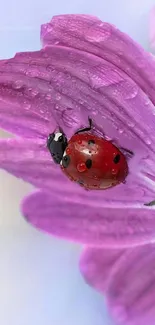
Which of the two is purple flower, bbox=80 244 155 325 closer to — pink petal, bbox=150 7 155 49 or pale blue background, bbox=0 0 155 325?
pale blue background, bbox=0 0 155 325

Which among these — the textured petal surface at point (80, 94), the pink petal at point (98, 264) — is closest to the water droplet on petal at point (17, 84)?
the textured petal surface at point (80, 94)

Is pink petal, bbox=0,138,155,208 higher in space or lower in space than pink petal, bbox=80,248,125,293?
higher

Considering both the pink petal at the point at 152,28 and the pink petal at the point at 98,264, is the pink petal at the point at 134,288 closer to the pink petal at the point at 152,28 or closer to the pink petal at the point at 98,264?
the pink petal at the point at 98,264

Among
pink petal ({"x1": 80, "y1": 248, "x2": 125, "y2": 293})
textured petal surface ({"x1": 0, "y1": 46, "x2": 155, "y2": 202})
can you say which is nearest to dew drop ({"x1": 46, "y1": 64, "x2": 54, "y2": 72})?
textured petal surface ({"x1": 0, "y1": 46, "x2": 155, "y2": 202})

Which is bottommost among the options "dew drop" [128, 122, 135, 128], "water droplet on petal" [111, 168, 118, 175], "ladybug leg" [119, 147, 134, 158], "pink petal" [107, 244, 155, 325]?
"pink petal" [107, 244, 155, 325]

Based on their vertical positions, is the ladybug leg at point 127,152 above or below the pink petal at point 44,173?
above

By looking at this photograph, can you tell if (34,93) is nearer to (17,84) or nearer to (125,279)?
(17,84)

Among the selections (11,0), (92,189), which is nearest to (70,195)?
(92,189)
